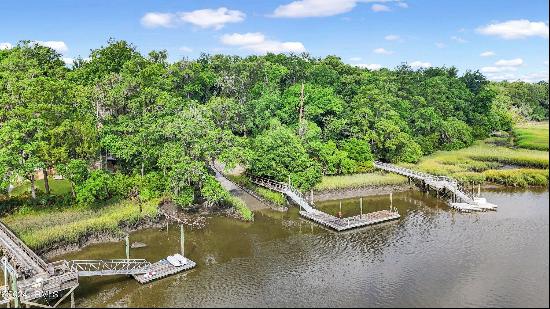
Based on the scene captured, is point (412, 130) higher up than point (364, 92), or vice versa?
point (364, 92)

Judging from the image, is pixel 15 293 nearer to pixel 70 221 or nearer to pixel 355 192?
pixel 70 221

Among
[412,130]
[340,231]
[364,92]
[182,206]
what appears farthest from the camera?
[412,130]

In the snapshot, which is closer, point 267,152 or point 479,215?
point 479,215

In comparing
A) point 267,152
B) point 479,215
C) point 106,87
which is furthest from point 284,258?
point 106,87

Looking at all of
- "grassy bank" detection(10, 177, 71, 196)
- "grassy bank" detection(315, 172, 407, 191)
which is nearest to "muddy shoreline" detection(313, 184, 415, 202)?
"grassy bank" detection(315, 172, 407, 191)

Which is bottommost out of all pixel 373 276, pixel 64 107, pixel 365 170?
pixel 373 276

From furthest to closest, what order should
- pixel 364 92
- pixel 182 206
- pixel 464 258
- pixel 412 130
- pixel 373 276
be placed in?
1. pixel 412 130
2. pixel 364 92
3. pixel 182 206
4. pixel 464 258
5. pixel 373 276

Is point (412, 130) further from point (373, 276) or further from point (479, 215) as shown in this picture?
point (373, 276)

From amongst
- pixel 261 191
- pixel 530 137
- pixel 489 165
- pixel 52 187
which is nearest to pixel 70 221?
pixel 52 187
